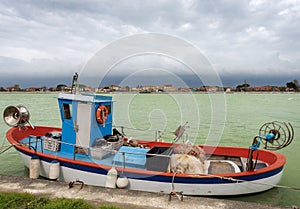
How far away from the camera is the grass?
3.52 meters

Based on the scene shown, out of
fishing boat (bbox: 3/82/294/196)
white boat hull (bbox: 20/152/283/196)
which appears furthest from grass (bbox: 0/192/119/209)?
white boat hull (bbox: 20/152/283/196)

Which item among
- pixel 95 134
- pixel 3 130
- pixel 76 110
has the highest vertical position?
pixel 76 110

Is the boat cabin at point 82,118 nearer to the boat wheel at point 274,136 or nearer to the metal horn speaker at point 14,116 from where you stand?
the metal horn speaker at point 14,116

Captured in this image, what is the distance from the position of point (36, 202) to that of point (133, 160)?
242cm

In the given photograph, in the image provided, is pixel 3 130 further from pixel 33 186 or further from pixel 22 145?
pixel 33 186

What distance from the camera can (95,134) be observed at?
6266 mm

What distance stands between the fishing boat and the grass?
2.84ft

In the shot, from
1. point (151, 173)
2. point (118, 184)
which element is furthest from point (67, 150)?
point (151, 173)

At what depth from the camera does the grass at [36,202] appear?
139 inches

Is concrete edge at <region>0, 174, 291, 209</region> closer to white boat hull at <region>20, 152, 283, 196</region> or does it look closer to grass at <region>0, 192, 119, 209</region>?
grass at <region>0, 192, 119, 209</region>

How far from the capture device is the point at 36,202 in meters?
3.66

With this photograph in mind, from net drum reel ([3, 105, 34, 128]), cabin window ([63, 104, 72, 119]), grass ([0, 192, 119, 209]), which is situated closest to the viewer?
grass ([0, 192, 119, 209])

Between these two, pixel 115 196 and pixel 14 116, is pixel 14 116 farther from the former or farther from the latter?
→ pixel 115 196

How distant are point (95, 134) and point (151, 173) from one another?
198 cm
